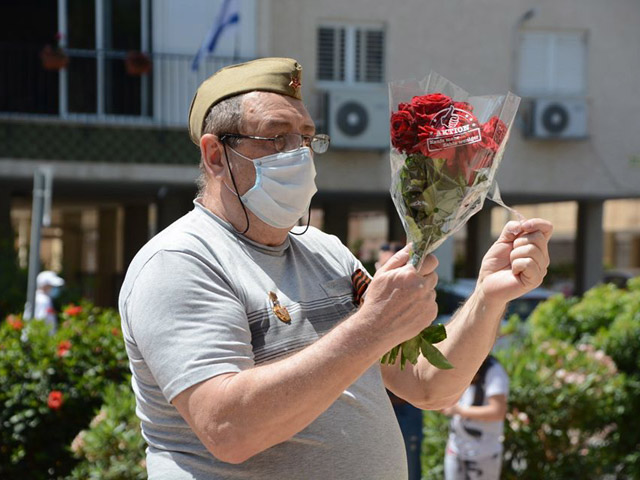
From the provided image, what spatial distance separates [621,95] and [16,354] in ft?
51.2

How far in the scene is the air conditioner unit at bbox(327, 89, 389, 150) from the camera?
16797 millimetres

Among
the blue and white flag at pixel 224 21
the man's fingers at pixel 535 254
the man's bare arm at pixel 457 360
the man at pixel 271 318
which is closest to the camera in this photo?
the man at pixel 271 318

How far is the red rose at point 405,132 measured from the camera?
2.19 metres

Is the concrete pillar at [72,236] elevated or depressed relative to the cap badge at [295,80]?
depressed

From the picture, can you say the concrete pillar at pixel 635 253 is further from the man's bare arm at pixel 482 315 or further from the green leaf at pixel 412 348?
the green leaf at pixel 412 348

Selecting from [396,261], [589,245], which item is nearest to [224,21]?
[589,245]

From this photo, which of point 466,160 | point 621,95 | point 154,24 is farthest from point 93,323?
point 621,95

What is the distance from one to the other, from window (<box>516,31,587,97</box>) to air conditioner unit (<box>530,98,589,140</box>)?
426 millimetres

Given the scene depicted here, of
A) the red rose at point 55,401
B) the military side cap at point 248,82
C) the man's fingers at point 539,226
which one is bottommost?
the red rose at point 55,401

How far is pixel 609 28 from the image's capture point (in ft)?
60.3

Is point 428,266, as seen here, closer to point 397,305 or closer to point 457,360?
point 397,305

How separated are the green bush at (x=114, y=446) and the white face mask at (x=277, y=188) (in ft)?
9.22

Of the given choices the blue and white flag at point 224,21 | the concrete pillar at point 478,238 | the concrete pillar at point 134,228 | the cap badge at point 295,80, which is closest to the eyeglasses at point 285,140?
the cap badge at point 295,80

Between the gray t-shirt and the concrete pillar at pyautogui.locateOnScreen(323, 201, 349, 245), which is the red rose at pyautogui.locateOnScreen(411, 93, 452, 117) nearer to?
the gray t-shirt
